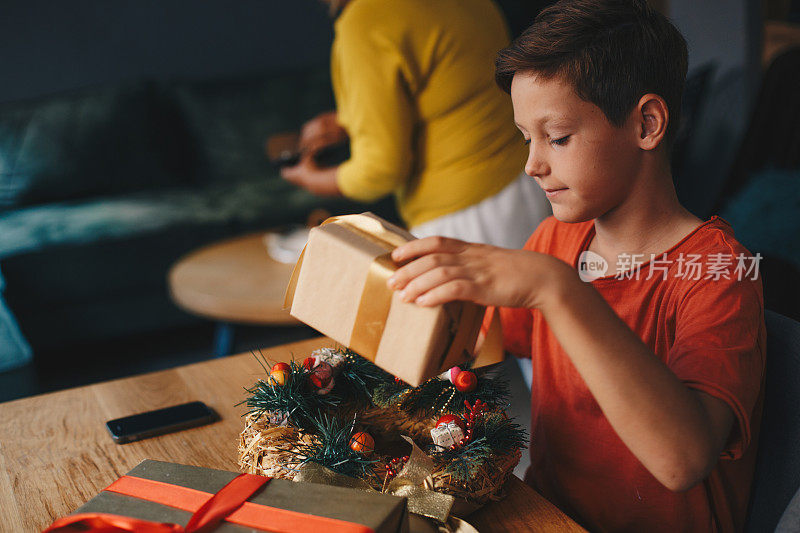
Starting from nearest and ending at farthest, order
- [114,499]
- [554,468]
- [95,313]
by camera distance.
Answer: [114,499]
[554,468]
[95,313]

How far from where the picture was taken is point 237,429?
→ 0.83 meters

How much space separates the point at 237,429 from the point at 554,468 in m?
0.39

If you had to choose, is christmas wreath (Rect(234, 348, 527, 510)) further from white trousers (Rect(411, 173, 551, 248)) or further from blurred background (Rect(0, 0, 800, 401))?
blurred background (Rect(0, 0, 800, 401))

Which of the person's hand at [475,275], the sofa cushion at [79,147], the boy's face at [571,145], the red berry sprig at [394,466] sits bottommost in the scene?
the sofa cushion at [79,147]

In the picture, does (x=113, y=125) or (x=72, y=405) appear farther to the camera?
(x=113, y=125)

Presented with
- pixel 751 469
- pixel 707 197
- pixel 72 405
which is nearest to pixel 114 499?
pixel 72 405

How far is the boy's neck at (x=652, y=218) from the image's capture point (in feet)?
2.41

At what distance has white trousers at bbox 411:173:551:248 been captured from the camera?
1.33 metres

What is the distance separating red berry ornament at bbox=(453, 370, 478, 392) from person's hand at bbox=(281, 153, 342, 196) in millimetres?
825

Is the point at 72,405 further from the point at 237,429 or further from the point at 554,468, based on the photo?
the point at 554,468

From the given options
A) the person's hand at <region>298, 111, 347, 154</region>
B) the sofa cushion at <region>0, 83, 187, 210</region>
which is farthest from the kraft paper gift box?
the sofa cushion at <region>0, 83, 187, 210</region>

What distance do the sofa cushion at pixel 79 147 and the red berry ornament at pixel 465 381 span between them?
291 cm

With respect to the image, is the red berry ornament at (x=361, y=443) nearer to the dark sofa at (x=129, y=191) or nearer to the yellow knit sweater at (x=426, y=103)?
the yellow knit sweater at (x=426, y=103)

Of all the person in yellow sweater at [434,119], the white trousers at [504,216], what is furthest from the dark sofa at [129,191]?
the white trousers at [504,216]
